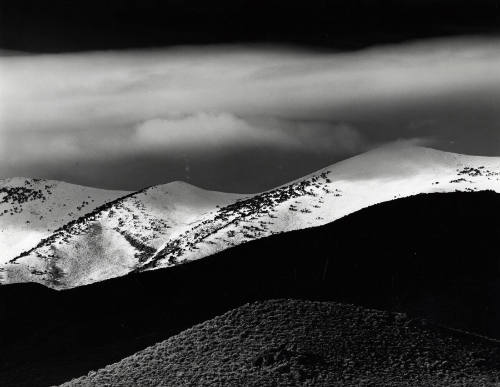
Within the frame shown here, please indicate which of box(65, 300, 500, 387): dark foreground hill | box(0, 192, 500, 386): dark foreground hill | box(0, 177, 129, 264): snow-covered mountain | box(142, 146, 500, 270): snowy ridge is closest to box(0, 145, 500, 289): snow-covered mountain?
box(142, 146, 500, 270): snowy ridge

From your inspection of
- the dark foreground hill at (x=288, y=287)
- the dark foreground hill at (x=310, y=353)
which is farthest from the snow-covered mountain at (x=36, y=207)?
the dark foreground hill at (x=310, y=353)

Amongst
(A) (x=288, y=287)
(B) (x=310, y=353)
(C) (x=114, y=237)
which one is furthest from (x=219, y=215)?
(B) (x=310, y=353)

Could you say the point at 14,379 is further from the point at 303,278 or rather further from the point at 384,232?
the point at 384,232

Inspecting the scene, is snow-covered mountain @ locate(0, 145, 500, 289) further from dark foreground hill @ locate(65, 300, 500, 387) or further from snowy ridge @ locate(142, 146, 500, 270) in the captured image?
dark foreground hill @ locate(65, 300, 500, 387)

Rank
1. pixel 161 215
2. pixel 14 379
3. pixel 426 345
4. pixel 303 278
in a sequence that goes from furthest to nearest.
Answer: pixel 161 215
pixel 303 278
pixel 14 379
pixel 426 345

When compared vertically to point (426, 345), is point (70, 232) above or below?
below

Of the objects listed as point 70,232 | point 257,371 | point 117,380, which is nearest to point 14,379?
point 117,380

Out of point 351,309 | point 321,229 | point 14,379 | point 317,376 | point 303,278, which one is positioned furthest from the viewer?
point 321,229

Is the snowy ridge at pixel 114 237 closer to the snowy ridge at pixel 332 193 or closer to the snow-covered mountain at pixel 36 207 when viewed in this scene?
the snow-covered mountain at pixel 36 207
